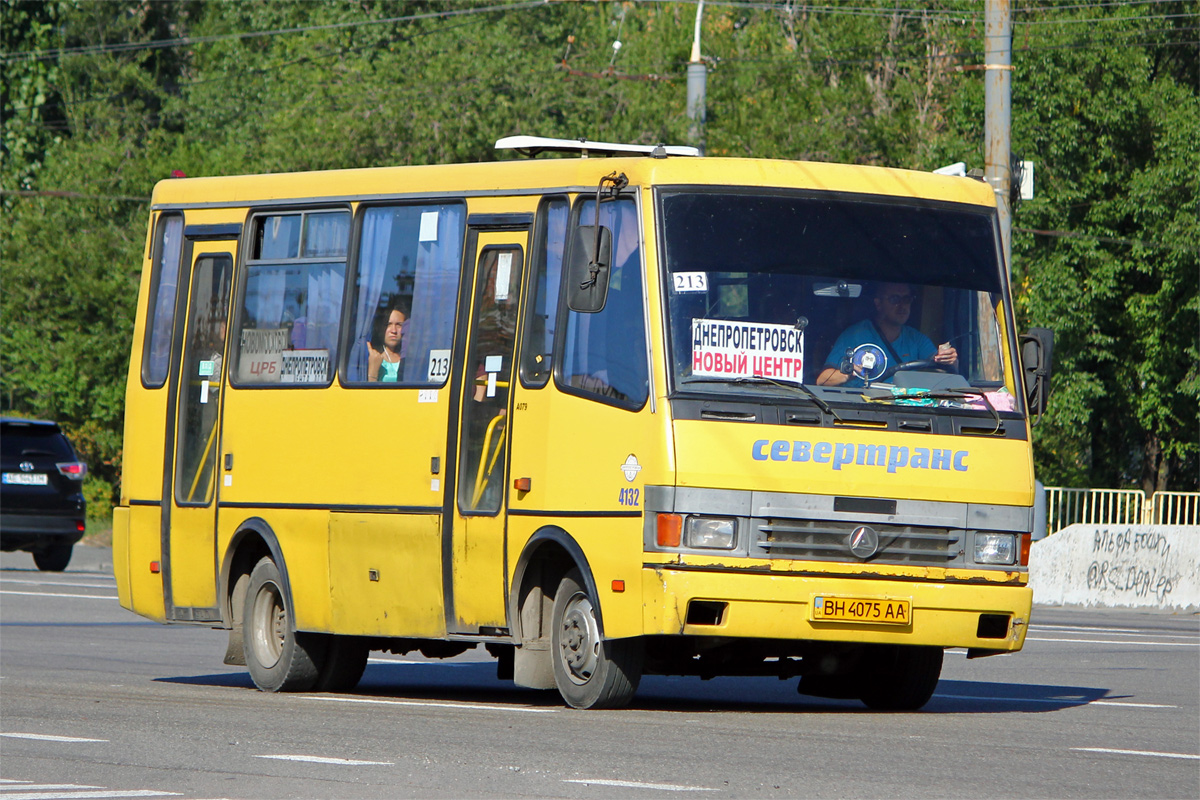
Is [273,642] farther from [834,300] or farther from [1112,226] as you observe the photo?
[1112,226]

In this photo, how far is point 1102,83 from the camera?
31.7 meters

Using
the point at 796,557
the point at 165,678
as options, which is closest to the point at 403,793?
the point at 796,557

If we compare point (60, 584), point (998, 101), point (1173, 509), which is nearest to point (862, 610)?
point (998, 101)

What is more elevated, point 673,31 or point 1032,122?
point 673,31

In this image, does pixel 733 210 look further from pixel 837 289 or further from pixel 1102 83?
pixel 1102 83

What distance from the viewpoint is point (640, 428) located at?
410 inches

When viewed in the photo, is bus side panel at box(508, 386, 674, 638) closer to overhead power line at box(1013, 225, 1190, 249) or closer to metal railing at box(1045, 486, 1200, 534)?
metal railing at box(1045, 486, 1200, 534)

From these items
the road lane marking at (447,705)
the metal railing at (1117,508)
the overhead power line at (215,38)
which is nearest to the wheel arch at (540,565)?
the road lane marking at (447,705)

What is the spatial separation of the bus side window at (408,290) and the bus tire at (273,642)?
1479 millimetres

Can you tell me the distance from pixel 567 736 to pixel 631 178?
303cm

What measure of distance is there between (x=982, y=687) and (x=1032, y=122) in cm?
1923

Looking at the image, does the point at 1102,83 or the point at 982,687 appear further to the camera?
the point at 1102,83

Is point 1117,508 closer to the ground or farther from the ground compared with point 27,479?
farther from the ground

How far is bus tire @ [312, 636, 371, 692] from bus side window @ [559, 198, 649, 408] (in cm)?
287
